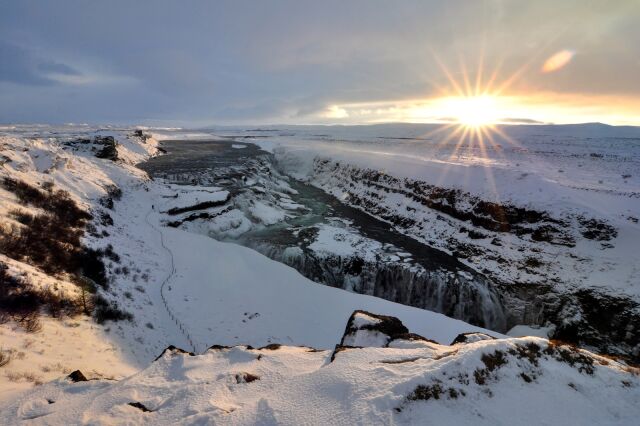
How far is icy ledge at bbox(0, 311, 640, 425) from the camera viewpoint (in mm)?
5535

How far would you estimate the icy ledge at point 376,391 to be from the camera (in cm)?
554

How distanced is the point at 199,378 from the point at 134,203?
26.8m

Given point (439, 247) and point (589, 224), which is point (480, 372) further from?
point (589, 224)

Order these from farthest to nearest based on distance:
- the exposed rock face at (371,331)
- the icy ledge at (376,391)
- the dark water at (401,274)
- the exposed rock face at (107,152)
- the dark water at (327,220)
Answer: the exposed rock face at (107,152) < the dark water at (327,220) < the dark water at (401,274) < the exposed rock face at (371,331) < the icy ledge at (376,391)

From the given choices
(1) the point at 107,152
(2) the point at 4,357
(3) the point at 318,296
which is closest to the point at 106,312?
(2) the point at 4,357

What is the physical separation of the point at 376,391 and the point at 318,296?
13029 mm

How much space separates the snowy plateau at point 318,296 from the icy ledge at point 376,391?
0.04 meters

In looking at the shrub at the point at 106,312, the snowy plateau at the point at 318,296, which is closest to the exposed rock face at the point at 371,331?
the snowy plateau at the point at 318,296

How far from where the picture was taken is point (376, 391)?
19.2 feet

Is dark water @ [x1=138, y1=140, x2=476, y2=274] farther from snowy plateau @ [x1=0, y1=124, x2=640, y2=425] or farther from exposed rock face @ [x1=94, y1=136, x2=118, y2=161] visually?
exposed rock face @ [x1=94, y1=136, x2=118, y2=161]

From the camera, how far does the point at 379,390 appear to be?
19.2 ft

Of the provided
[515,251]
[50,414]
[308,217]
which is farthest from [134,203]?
[515,251]

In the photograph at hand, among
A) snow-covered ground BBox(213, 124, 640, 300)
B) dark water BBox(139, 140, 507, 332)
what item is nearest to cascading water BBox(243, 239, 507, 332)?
dark water BBox(139, 140, 507, 332)

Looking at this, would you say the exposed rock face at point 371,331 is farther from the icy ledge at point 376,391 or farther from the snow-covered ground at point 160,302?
the snow-covered ground at point 160,302
